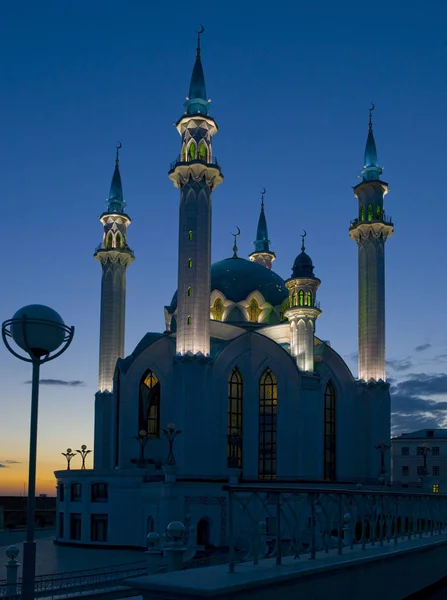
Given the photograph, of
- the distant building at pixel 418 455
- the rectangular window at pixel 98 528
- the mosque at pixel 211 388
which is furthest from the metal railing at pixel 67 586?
the distant building at pixel 418 455

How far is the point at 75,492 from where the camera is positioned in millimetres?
39125

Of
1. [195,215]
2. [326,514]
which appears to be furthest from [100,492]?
[326,514]

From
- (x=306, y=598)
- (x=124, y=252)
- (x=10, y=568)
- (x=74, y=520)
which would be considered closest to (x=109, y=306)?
(x=124, y=252)

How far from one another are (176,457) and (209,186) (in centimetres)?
1516

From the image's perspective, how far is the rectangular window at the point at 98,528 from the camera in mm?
37000

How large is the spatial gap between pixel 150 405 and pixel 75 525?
844cm

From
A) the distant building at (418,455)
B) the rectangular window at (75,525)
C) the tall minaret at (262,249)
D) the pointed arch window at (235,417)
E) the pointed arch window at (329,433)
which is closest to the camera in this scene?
the rectangular window at (75,525)

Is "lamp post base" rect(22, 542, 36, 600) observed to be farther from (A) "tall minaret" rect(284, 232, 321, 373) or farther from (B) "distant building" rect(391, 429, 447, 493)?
(B) "distant building" rect(391, 429, 447, 493)

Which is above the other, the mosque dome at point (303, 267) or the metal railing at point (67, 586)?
the mosque dome at point (303, 267)

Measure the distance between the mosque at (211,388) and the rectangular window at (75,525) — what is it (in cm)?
9

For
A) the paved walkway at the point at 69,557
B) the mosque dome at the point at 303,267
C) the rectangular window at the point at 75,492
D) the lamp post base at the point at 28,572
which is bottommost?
the paved walkway at the point at 69,557

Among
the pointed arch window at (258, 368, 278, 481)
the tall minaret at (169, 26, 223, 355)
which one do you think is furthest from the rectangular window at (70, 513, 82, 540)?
the pointed arch window at (258, 368, 278, 481)

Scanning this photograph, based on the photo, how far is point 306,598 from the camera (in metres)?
8.17

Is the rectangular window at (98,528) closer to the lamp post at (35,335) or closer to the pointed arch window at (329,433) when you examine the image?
the pointed arch window at (329,433)
